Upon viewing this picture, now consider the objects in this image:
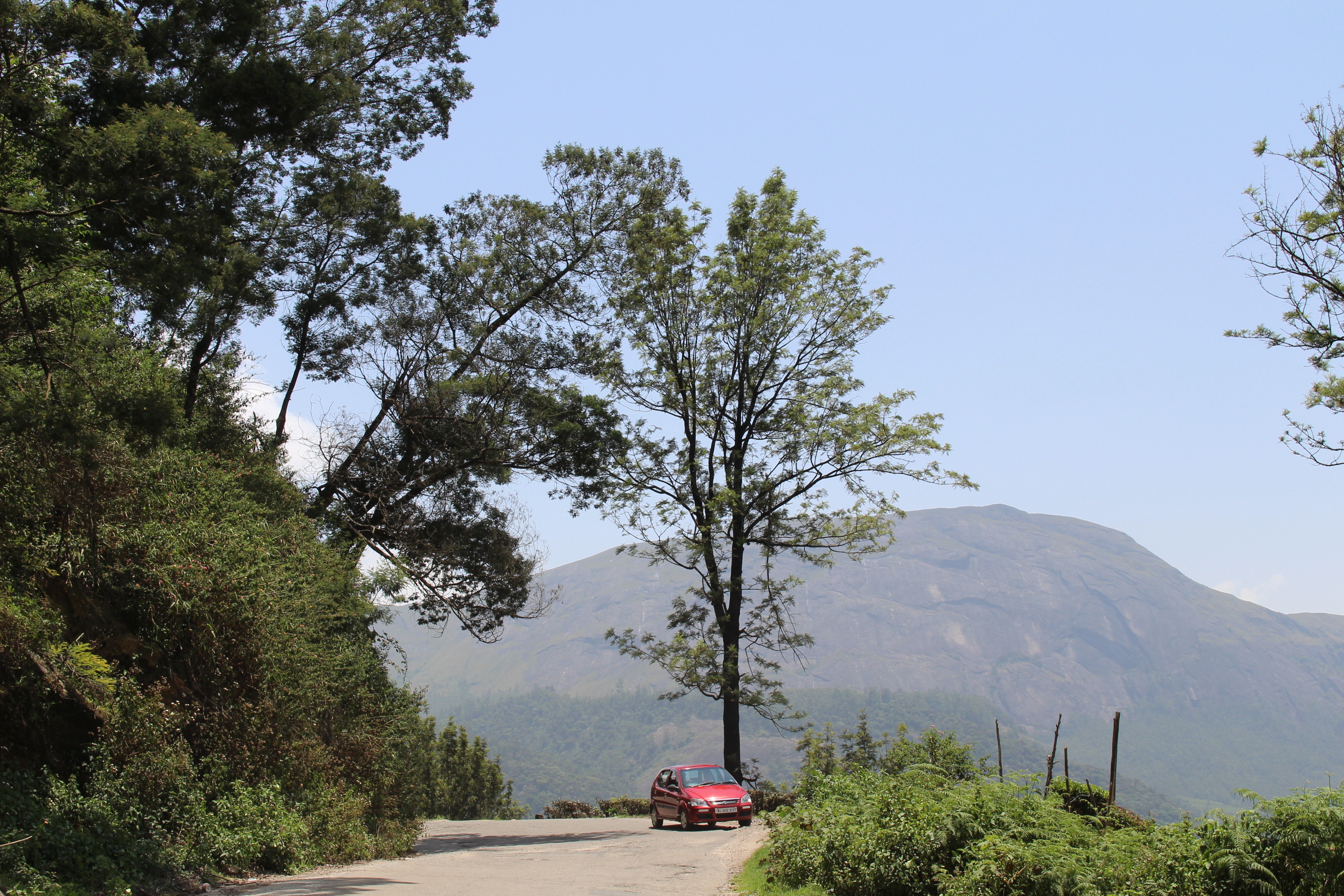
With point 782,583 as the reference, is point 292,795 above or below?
below

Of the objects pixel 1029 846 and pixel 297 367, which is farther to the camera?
pixel 297 367

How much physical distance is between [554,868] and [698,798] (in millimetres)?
7021

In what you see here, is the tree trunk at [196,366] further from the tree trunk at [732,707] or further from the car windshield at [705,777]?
the tree trunk at [732,707]

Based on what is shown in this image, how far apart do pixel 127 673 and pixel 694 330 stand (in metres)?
17.3

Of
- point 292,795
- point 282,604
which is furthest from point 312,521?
point 292,795

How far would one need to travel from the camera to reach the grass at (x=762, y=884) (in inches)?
387

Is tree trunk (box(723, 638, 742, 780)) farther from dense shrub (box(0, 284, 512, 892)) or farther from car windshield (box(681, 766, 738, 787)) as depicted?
dense shrub (box(0, 284, 512, 892))

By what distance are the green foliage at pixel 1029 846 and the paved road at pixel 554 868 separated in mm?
1821

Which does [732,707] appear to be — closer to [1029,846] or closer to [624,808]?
[624,808]

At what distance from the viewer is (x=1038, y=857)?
7.65m

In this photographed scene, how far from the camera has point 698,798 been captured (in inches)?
784

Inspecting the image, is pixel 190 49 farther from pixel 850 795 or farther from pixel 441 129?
pixel 850 795

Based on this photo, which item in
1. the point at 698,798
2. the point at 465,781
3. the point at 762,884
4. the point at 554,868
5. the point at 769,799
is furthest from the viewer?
the point at 465,781

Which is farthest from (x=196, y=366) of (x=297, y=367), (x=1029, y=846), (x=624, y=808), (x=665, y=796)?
(x=624, y=808)
